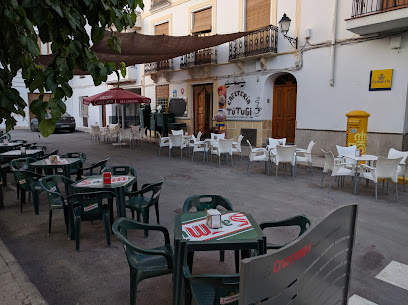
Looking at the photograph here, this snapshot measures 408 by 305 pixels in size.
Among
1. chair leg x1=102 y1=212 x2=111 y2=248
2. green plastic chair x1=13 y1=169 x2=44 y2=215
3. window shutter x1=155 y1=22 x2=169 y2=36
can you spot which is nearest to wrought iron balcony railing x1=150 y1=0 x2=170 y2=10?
window shutter x1=155 y1=22 x2=169 y2=36

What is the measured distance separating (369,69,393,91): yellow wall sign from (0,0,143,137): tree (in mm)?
8818

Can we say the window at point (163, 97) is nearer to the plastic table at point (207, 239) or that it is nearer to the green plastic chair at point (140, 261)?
the green plastic chair at point (140, 261)

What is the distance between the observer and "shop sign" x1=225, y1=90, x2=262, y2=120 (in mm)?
12398

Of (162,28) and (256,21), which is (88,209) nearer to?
(256,21)

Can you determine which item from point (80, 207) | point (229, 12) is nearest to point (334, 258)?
point (80, 207)

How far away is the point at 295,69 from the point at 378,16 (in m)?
3.32

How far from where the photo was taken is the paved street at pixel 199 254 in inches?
109

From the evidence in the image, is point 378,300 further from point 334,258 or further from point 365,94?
point 365,94

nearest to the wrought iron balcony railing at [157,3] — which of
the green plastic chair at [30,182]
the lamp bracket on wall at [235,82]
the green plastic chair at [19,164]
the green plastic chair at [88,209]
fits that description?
the lamp bracket on wall at [235,82]

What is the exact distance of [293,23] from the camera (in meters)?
10.8

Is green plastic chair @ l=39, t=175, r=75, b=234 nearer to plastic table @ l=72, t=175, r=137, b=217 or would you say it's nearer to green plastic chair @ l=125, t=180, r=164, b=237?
plastic table @ l=72, t=175, r=137, b=217

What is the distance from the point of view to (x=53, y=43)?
5.95 ft

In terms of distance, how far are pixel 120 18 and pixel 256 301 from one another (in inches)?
67.0

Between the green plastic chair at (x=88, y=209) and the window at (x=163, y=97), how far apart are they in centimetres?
1342
